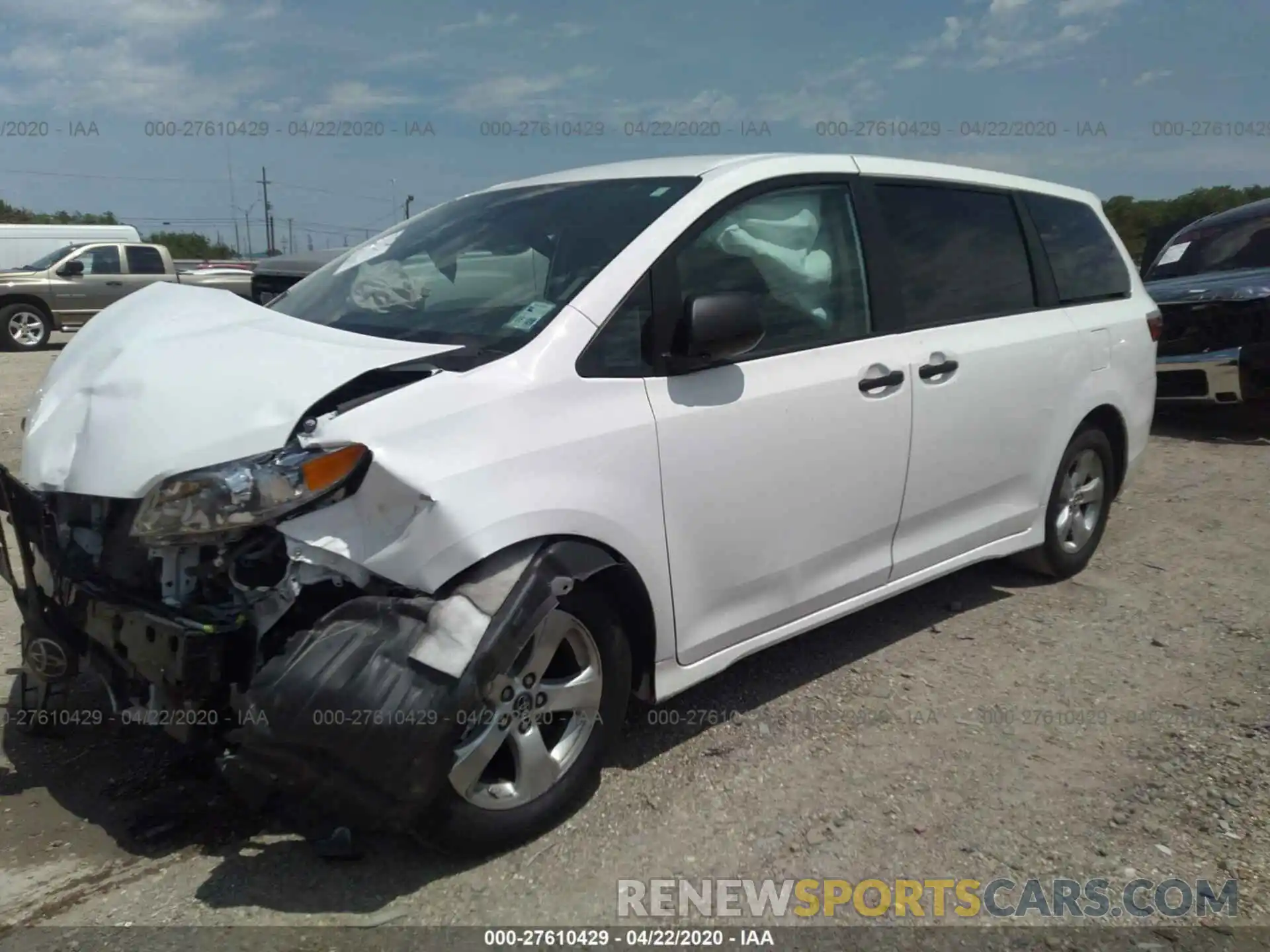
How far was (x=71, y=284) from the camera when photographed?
16656 millimetres

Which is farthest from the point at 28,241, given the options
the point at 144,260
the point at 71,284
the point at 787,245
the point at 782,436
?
the point at 782,436

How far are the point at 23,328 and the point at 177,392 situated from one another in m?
16.1

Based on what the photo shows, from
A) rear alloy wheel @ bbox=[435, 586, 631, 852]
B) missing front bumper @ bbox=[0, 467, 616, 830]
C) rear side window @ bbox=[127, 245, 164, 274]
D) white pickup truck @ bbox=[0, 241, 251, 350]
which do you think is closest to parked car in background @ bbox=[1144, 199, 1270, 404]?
rear alloy wheel @ bbox=[435, 586, 631, 852]

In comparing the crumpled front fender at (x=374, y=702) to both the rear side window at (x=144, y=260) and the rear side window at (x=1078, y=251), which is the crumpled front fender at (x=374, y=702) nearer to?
the rear side window at (x=1078, y=251)

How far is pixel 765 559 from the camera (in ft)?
10.8

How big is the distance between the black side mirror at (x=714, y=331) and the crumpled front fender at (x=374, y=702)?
0.95 m

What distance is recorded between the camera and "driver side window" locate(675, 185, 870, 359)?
328 cm

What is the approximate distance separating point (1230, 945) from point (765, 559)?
156 cm

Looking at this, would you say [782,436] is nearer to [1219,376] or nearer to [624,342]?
[624,342]

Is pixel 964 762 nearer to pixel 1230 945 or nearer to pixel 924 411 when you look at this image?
pixel 1230 945

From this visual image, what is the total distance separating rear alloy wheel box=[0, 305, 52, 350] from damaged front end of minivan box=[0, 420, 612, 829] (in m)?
15.9

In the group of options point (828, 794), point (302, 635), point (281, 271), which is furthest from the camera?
point (281, 271)

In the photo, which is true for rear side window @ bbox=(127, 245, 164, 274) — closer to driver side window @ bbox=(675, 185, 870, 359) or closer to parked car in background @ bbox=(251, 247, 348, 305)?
parked car in background @ bbox=(251, 247, 348, 305)

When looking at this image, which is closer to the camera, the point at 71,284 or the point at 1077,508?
the point at 1077,508
